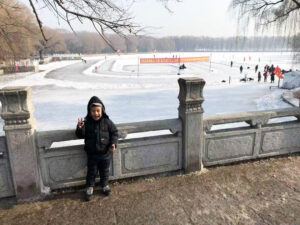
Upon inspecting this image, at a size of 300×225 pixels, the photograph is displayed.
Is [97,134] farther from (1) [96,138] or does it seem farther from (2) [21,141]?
(2) [21,141]

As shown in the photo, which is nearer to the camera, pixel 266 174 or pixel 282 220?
pixel 282 220

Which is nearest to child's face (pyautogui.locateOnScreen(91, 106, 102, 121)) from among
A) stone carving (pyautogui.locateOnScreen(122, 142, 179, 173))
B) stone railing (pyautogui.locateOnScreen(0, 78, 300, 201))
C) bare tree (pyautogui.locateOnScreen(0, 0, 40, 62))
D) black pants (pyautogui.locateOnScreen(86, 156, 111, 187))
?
stone railing (pyautogui.locateOnScreen(0, 78, 300, 201))

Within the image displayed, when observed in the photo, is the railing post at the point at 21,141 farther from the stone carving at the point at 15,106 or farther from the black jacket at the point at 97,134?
the black jacket at the point at 97,134

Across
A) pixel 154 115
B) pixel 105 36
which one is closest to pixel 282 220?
pixel 105 36

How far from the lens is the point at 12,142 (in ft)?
11.6

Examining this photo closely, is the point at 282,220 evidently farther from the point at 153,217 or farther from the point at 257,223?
the point at 153,217

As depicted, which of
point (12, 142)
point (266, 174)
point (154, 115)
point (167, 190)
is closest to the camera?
point (12, 142)

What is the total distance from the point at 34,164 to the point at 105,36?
190cm

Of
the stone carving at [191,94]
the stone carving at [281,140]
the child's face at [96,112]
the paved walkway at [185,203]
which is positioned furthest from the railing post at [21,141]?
the stone carving at [281,140]

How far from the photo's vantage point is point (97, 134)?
12.1 ft

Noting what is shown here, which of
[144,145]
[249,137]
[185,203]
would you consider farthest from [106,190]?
[249,137]

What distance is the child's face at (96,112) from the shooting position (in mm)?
3646

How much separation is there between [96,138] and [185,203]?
4.69 ft

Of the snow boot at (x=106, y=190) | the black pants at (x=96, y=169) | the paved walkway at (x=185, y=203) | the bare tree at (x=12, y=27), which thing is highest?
the bare tree at (x=12, y=27)
